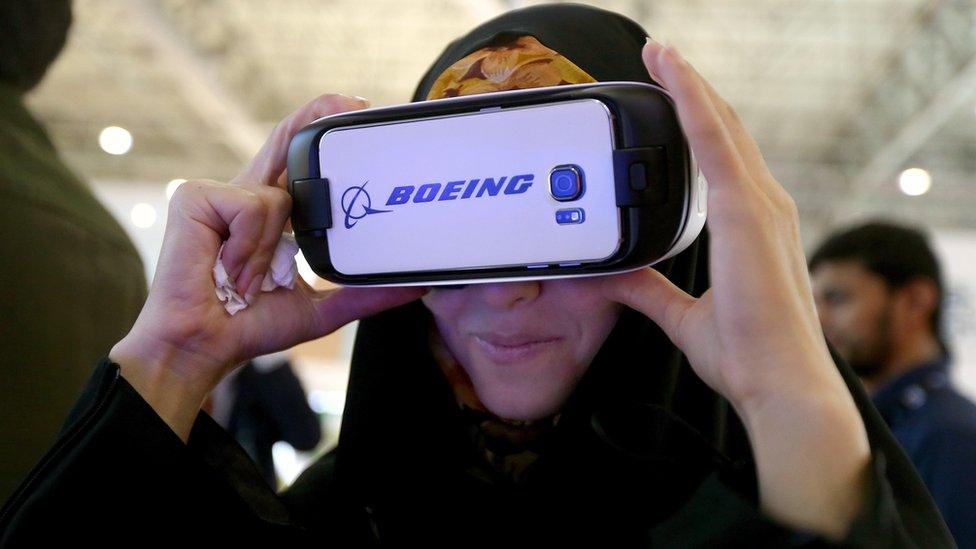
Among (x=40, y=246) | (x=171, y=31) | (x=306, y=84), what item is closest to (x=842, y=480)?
(x=40, y=246)

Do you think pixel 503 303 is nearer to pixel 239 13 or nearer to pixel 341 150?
pixel 341 150

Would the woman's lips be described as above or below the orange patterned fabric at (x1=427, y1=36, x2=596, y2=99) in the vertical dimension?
below

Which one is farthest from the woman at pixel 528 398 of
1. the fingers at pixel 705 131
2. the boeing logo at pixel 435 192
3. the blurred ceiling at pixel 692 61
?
the blurred ceiling at pixel 692 61

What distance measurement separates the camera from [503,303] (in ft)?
3.04

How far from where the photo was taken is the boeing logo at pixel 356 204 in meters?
0.89

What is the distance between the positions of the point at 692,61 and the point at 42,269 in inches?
277

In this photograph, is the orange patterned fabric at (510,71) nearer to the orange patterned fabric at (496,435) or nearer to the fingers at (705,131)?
the fingers at (705,131)

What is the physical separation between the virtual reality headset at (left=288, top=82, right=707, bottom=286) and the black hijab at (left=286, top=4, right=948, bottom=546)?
0.59ft

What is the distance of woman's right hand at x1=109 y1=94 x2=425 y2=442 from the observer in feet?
3.17

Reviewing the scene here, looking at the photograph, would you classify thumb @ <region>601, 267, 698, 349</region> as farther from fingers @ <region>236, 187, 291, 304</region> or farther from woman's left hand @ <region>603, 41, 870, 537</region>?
fingers @ <region>236, 187, 291, 304</region>

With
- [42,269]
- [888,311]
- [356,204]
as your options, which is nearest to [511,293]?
[356,204]

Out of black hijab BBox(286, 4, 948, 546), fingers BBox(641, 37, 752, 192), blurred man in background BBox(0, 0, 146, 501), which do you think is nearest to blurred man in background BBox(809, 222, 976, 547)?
black hijab BBox(286, 4, 948, 546)

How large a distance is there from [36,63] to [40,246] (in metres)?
0.26

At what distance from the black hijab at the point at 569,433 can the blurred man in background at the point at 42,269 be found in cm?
31
